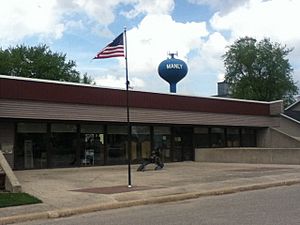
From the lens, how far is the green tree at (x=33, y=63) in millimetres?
57875

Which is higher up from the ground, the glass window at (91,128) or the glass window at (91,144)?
the glass window at (91,128)

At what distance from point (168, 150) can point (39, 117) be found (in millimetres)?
11306

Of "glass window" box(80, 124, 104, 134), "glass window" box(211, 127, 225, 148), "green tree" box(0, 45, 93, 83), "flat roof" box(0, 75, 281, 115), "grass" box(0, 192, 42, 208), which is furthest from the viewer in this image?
"green tree" box(0, 45, 93, 83)

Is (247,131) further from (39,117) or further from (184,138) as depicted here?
(39,117)

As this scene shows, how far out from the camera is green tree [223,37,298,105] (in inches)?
2311

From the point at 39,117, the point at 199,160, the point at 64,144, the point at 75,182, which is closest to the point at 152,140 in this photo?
the point at 199,160

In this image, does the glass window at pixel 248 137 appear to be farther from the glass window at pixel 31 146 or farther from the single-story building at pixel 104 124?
the glass window at pixel 31 146

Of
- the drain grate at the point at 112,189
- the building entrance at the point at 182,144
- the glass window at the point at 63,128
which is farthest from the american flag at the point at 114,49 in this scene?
the building entrance at the point at 182,144

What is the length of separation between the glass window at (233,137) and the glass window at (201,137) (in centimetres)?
237

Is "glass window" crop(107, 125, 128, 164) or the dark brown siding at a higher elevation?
the dark brown siding

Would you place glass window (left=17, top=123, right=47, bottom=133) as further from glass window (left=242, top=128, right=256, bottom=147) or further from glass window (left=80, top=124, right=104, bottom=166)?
glass window (left=242, top=128, right=256, bottom=147)

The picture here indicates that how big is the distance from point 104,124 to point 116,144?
1.65 metres

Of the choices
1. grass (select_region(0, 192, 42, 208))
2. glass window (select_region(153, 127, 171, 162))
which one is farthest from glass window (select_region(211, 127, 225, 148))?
grass (select_region(0, 192, 42, 208))

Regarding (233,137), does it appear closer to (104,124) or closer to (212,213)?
(104,124)
